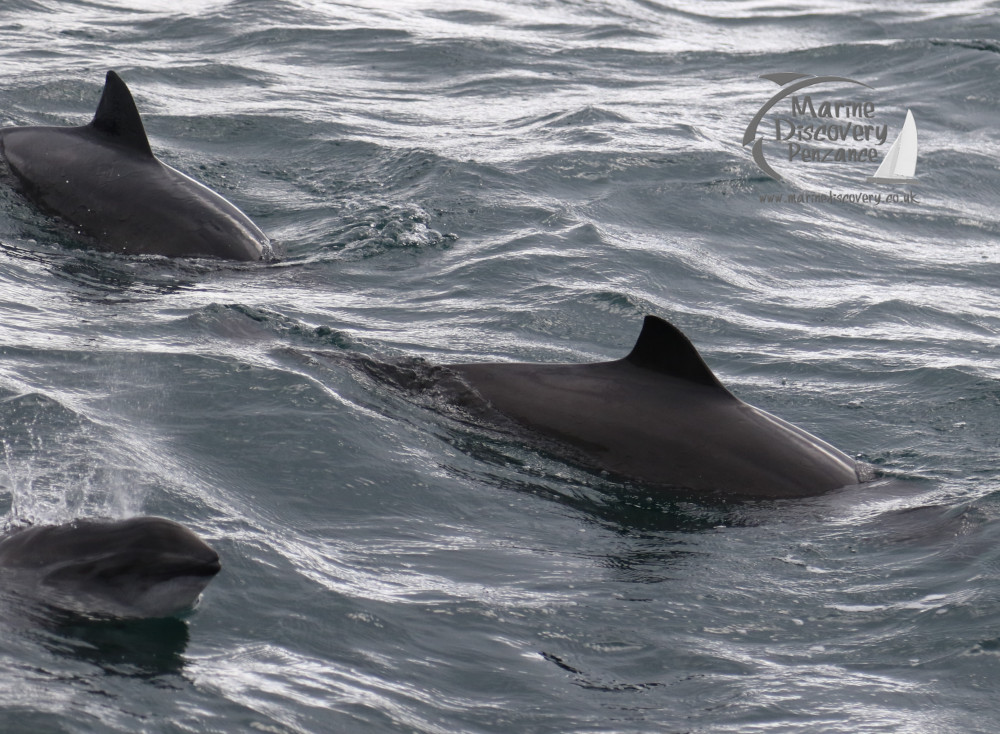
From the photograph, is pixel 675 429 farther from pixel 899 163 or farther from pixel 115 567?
pixel 899 163

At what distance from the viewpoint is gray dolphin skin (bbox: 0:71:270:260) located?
11.6 m

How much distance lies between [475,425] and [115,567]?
3.43 m

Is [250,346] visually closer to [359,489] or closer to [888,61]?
[359,489]

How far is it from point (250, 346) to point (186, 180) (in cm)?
343

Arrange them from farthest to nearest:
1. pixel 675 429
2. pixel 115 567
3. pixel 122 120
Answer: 1. pixel 122 120
2. pixel 675 429
3. pixel 115 567

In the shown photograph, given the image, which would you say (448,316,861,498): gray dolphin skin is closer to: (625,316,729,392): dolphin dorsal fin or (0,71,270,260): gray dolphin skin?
(625,316,729,392): dolphin dorsal fin

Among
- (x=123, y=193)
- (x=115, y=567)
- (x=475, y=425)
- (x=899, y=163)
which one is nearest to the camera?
(x=115, y=567)

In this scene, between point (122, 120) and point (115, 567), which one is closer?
point (115, 567)

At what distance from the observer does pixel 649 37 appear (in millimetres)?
24484

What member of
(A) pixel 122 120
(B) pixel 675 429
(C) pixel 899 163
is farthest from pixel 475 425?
(C) pixel 899 163

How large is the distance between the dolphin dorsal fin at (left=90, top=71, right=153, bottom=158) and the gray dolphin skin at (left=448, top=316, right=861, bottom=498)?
574 cm

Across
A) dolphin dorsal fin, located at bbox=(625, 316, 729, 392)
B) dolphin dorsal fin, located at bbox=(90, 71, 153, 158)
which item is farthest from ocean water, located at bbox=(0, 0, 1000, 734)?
dolphin dorsal fin, located at bbox=(90, 71, 153, 158)

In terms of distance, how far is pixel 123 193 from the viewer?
11859 mm

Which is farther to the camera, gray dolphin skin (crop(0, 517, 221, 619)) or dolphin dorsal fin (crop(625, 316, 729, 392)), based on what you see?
dolphin dorsal fin (crop(625, 316, 729, 392))
